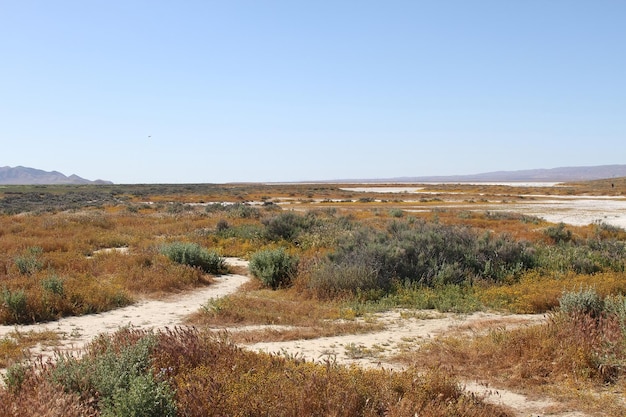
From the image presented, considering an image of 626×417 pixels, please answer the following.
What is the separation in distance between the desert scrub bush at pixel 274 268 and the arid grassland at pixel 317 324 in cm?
4

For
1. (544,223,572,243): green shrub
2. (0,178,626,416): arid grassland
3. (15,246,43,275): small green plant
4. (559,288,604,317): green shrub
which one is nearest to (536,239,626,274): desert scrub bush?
(0,178,626,416): arid grassland

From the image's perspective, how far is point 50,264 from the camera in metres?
14.3

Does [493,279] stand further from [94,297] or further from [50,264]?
[50,264]

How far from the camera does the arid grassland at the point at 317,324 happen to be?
4.76 m

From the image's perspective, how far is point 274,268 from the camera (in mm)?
13398

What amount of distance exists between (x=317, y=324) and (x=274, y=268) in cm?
437

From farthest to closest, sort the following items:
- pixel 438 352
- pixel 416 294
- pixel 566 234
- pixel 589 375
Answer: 1. pixel 566 234
2. pixel 416 294
3. pixel 438 352
4. pixel 589 375

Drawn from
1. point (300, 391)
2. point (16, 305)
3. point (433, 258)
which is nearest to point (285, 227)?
point (433, 258)

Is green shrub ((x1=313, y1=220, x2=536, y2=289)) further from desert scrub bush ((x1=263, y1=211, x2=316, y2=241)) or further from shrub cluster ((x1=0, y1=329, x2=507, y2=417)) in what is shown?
shrub cluster ((x1=0, y1=329, x2=507, y2=417))

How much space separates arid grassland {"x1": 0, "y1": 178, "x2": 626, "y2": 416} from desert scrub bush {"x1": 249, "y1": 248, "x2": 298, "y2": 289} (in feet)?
0.14

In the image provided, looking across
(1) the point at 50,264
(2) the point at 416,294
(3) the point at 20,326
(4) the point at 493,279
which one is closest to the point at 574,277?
(4) the point at 493,279

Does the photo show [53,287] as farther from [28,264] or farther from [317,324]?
[317,324]

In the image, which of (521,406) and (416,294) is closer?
(521,406)

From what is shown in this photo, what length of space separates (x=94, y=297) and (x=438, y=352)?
7.39m
